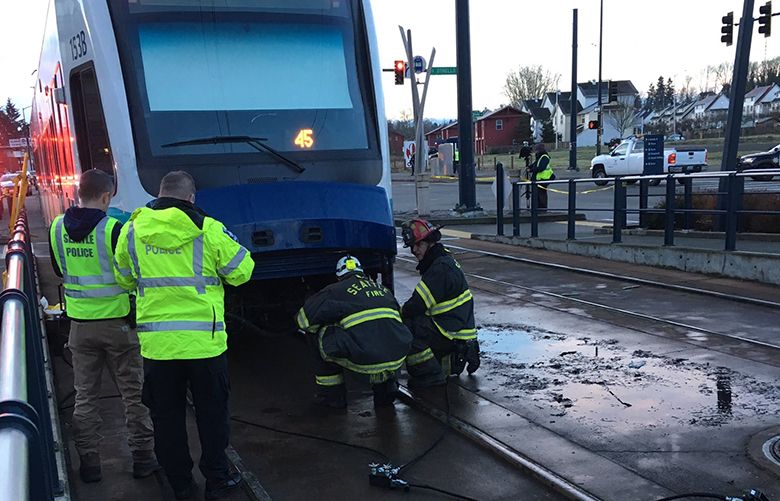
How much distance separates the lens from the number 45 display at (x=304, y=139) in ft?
20.8

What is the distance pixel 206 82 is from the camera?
6141mm

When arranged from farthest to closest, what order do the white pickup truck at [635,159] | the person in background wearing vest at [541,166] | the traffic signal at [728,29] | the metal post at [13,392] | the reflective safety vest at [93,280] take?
1. the white pickup truck at [635,159]
2. the traffic signal at [728,29]
3. the person in background wearing vest at [541,166]
4. the reflective safety vest at [93,280]
5. the metal post at [13,392]

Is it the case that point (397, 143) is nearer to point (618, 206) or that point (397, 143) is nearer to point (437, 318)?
point (618, 206)

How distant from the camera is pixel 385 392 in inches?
220

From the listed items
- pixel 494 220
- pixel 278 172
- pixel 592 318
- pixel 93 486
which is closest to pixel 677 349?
pixel 592 318

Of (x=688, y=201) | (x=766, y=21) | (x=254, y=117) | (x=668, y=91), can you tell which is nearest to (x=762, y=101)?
(x=668, y=91)

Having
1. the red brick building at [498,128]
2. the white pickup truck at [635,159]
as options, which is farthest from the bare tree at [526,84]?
the white pickup truck at [635,159]

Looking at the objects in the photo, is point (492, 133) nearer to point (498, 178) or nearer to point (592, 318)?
point (498, 178)

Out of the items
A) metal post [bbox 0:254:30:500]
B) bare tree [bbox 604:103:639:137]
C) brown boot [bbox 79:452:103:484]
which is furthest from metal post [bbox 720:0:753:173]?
bare tree [bbox 604:103:639:137]

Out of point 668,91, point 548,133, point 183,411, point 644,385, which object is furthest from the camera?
point 668,91

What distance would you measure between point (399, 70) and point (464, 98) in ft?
17.8

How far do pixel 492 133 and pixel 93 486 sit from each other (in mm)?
91577

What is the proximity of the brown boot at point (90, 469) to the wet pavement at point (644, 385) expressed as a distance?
2528 mm

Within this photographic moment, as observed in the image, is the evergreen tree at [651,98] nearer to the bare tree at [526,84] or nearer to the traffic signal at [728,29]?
the bare tree at [526,84]
